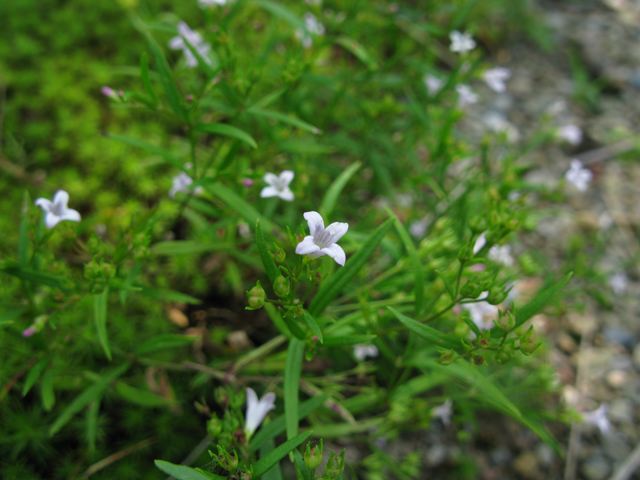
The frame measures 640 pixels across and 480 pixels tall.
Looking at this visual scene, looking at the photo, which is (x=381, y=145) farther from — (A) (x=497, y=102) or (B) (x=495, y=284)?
(A) (x=497, y=102)

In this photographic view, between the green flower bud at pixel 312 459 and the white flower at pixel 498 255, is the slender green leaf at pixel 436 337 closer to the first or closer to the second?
the green flower bud at pixel 312 459

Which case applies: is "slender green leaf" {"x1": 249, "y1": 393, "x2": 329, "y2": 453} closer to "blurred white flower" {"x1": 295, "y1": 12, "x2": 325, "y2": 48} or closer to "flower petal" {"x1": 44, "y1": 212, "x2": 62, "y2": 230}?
"flower petal" {"x1": 44, "y1": 212, "x2": 62, "y2": 230}

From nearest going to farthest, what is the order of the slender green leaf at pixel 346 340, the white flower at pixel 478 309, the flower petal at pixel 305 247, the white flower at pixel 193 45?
the flower petal at pixel 305 247
the slender green leaf at pixel 346 340
the white flower at pixel 478 309
the white flower at pixel 193 45

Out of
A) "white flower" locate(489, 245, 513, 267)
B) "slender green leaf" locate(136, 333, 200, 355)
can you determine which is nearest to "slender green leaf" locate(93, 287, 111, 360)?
"slender green leaf" locate(136, 333, 200, 355)

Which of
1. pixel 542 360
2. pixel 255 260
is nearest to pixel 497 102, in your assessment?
pixel 542 360

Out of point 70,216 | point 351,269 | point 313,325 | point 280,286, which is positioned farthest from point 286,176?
point 70,216

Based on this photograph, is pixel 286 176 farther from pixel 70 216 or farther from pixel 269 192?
pixel 70 216

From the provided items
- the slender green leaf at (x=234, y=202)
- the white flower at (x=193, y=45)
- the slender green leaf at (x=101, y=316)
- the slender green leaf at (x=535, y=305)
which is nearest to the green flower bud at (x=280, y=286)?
the slender green leaf at (x=234, y=202)
